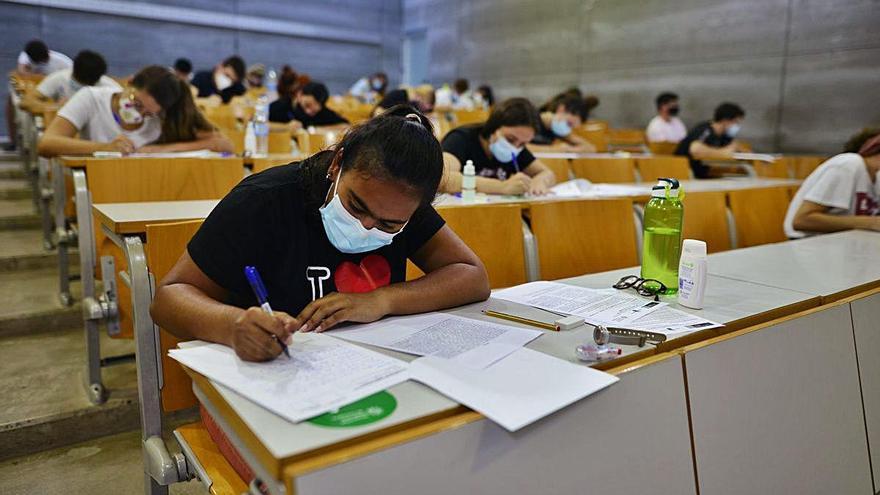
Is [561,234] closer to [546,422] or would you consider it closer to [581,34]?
[546,422]

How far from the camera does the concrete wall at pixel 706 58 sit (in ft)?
19.4

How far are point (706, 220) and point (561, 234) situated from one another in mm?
863

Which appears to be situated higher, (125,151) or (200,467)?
(125,151)

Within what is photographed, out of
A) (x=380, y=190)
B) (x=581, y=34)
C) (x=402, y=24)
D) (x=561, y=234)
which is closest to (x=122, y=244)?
(x=380, y=190)

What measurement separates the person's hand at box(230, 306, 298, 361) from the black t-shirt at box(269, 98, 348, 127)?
15.2 feet

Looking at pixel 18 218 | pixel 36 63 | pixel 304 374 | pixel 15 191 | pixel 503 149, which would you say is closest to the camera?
pixel 304 374

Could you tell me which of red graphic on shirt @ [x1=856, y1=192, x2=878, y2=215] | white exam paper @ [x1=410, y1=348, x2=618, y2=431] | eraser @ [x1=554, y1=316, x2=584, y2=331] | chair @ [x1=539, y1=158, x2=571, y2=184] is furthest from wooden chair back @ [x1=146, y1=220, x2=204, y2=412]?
red graphic on shirt @ [x1=856, y1=192, x2=878, y2=215]

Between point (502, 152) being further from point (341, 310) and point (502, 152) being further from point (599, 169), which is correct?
point (341, 310)

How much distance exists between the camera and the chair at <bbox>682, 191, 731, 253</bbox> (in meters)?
2.63

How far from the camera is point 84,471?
201cm

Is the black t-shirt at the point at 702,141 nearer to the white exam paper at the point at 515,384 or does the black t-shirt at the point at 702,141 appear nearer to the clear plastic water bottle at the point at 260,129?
the clear plastic water bottle at the point at 260,129

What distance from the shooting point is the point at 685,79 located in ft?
24.2

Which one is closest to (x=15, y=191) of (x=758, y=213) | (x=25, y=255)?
(x=25, y=255)

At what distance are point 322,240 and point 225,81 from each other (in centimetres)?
687
